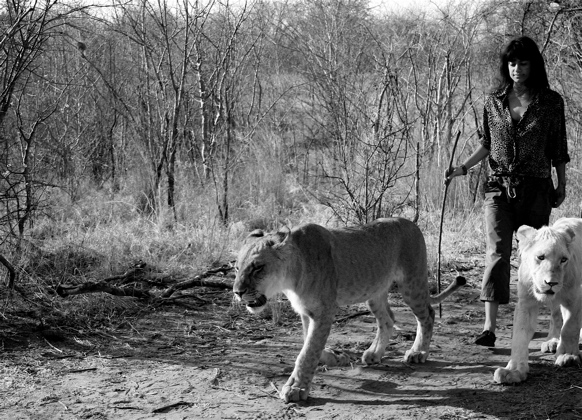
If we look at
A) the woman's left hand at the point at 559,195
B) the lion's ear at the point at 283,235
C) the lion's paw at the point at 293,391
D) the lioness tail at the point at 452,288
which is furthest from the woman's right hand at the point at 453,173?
the lion's paw at the point at 293,391

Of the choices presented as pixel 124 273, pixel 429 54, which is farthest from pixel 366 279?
pixel 429 54

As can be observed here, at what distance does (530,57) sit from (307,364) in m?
2.43

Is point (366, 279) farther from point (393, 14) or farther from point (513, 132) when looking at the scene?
point (393, 14)

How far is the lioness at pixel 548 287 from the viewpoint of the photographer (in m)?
3.79

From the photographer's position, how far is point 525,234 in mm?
4004

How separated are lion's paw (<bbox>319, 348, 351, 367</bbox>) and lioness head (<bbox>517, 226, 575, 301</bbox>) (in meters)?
1.24

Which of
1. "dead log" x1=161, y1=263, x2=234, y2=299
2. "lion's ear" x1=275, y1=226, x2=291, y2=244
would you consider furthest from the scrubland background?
"lion's ear" x1=275, y1=226, x2=291, y2=244

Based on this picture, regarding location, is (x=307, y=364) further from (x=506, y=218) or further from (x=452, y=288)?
(x=506, y=218)

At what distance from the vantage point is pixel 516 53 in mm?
4566

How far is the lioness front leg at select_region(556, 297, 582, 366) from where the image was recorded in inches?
159

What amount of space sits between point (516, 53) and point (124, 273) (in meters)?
3.75

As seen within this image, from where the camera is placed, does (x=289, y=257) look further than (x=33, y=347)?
No

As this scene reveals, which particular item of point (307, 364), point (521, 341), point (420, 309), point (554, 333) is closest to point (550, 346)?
point (554, 333)

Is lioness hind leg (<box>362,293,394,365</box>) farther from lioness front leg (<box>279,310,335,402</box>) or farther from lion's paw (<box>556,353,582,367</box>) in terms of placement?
lion's paw (<box>556,353,582,367</box>)
